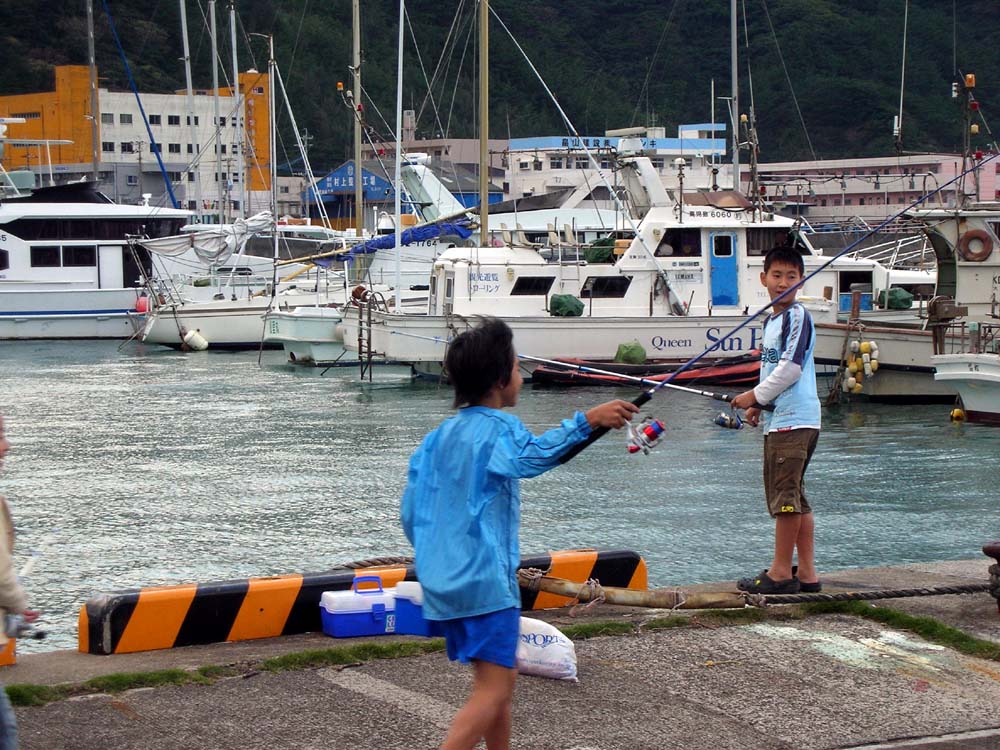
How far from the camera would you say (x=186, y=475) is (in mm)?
15367

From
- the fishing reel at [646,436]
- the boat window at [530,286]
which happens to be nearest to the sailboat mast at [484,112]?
the boat window at [530,286]

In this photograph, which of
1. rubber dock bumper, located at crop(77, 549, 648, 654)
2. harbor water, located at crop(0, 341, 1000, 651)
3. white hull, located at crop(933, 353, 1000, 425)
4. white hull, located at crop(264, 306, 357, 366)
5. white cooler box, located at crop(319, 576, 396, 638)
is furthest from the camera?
white hull, located at crop(264, 306, 357, 366)

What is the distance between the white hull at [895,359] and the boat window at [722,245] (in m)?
3.11

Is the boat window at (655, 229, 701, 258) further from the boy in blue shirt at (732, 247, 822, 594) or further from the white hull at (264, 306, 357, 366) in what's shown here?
the boy in blue shirt at (732, 247, 822, 594)

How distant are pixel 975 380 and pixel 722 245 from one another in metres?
6.86

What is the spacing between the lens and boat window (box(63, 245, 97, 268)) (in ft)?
123

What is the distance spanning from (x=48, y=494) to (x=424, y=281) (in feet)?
80.7

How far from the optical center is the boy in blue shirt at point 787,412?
21.1ft

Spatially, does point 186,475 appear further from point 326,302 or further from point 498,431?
point 326,302

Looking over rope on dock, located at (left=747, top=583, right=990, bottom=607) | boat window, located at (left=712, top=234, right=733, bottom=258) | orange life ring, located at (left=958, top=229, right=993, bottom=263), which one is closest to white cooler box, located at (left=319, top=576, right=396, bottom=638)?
rope on dock, located at (left=747, top=583, right=990, bottom=607)

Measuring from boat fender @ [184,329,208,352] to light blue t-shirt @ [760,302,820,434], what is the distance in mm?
28614

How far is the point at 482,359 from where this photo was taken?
13.4 feet

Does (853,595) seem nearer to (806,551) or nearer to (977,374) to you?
(806,551)

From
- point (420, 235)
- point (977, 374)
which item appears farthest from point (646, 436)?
point (420, 235)
